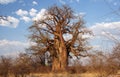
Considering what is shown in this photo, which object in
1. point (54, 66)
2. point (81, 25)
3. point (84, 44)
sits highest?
point (81, 25)

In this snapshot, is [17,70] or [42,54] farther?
[42,54]

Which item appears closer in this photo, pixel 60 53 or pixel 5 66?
pixel 5 66

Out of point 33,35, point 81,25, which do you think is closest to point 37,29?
point 33,35

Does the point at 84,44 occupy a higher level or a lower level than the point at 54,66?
higher

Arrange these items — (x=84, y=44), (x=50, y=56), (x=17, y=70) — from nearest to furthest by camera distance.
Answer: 1. (x=17, y=70)
2. (x=84, y=44)
3. (x=50, y=56)

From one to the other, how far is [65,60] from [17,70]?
865 inches

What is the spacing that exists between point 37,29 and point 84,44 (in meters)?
7.44

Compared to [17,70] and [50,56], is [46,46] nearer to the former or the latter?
[50,56]

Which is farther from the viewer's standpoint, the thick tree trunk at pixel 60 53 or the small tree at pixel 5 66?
the thick tree trunk at pixel 60 53

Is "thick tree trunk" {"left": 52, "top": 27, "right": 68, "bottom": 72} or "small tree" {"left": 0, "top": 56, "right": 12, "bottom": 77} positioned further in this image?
"thick tree trunk" {"left": 52, "top": 27, "right": 68, "bottom": 72}

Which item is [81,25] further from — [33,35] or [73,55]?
[33,35]

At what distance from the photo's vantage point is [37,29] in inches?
1655

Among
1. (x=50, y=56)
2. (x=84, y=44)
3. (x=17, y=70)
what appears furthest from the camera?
(x=50, y=56)

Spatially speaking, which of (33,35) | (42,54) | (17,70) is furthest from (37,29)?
(17,70)
